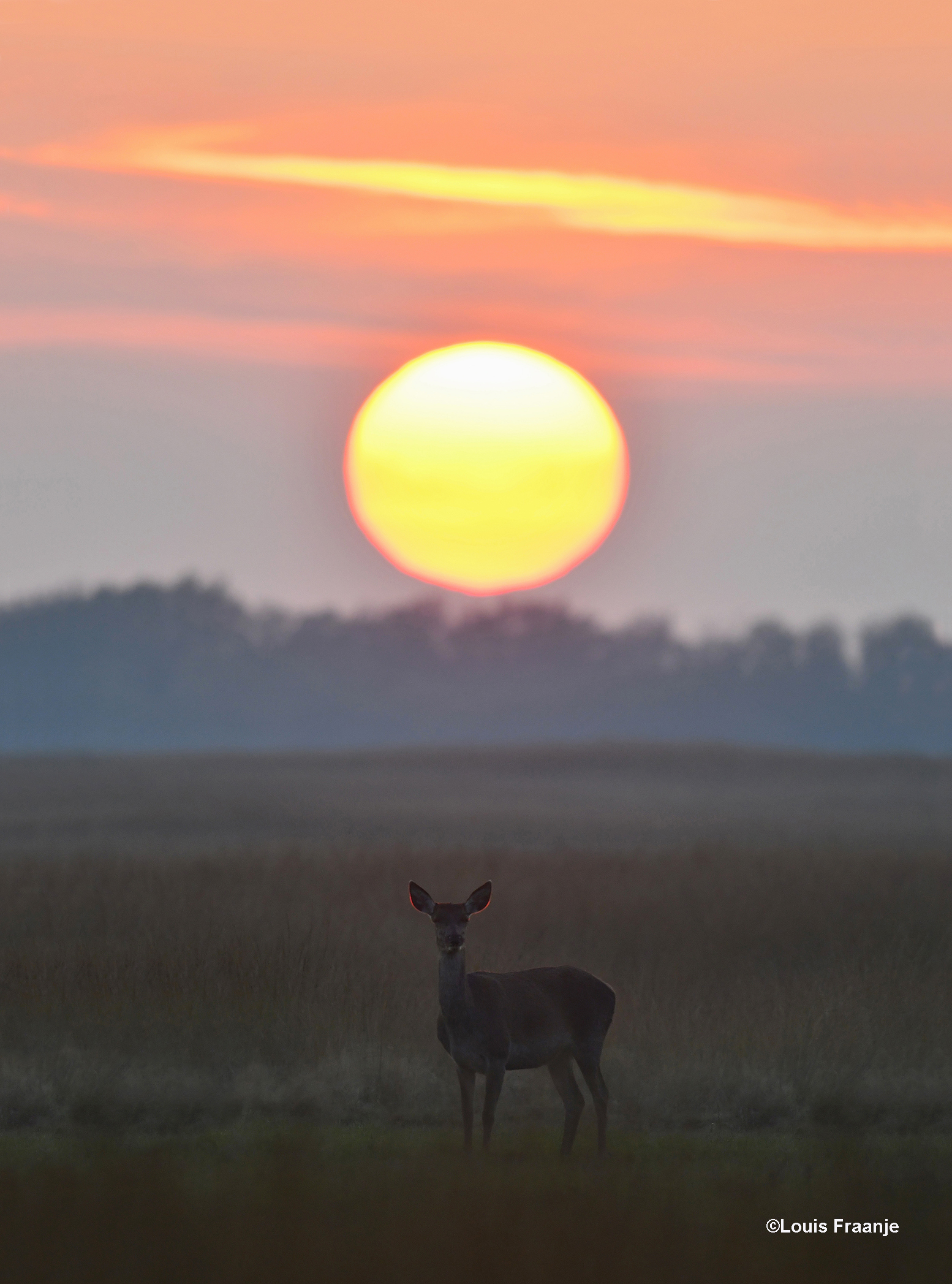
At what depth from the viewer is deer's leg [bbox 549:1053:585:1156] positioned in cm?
1154

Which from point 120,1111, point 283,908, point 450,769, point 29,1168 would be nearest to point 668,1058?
point 120,1111

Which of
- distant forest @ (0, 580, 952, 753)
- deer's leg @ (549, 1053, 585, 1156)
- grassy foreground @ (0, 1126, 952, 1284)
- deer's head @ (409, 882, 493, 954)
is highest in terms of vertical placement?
distant forest @ (0, 580, 952, 753)

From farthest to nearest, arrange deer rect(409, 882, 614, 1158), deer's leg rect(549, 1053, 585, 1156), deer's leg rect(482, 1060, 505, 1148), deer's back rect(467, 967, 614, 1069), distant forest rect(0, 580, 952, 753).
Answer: distant forest rect(0, 580, 952, 753) → deer's leg rect(549, 1053, 585, 1156) → deer's back rect(467, 967, 614, 1069) → deer's leg rect(482, 1060, 505, 1148) → deer rect(409, 882, 614, 1158)

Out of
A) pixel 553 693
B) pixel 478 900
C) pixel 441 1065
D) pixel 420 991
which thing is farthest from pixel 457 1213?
pixel 553 693

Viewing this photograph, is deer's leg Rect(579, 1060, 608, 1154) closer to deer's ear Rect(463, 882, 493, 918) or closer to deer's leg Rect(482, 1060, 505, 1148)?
deer's leg Rect(482, 1060, 505, 1148)

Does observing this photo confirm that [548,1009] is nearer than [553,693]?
Yes

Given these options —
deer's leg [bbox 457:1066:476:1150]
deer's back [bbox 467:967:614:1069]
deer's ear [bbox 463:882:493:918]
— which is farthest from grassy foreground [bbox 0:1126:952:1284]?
deer's ear [bbox 463:882:493:918]

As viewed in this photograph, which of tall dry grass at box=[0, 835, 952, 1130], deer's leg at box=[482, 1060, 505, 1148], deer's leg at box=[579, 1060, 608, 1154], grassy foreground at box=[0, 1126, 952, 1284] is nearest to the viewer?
grassy foreground at box=[0, 1126, 952, 1284]

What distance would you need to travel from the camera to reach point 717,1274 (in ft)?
28.6

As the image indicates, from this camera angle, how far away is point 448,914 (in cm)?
1067

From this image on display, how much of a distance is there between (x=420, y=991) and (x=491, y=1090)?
7.29 metres

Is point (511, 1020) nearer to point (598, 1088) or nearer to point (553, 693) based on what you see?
point (598, 1088)

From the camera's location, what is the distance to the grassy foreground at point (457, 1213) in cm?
879

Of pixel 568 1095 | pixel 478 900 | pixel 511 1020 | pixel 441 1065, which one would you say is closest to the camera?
pixel 478 900
